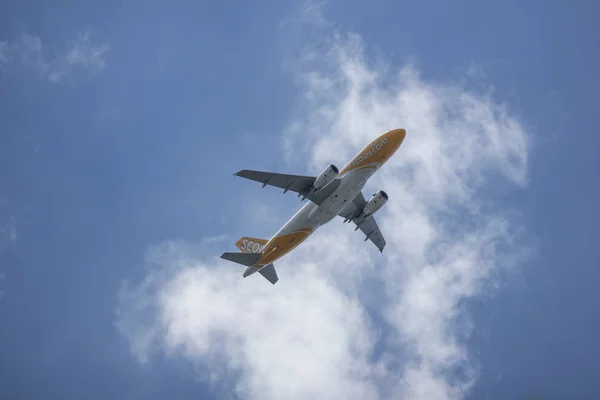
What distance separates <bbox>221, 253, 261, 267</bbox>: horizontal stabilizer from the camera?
218 feet

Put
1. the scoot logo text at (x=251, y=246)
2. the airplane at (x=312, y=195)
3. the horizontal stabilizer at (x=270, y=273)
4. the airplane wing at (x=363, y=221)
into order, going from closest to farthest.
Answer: the airplane at (x=312, y=195)
the scoot logo text at (x=251, y=246)
the horizontal stabilizer at (x=270, y=273)
the airplane wing at (x=363, y=221)

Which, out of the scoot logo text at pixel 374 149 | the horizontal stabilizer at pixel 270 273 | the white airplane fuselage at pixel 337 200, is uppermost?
the scoot logo text at pixel 374 149

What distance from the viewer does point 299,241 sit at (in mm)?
67812

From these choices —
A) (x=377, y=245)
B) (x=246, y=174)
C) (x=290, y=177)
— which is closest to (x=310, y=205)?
(x=290, y=177)

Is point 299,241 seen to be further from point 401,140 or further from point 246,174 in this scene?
point 401,140

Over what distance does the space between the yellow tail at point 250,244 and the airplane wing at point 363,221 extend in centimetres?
1136

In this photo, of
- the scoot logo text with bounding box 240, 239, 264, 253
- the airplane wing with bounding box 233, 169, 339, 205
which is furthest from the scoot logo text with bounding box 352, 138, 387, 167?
the scoot logo text with bounding box 240, 239, 264, 253

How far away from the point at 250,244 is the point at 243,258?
287 centimetres

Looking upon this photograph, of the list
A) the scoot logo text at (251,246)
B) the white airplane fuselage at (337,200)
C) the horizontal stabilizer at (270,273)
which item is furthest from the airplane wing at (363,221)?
the scoot logo text at (251,246)

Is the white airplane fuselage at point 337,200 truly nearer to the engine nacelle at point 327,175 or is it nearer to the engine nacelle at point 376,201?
the engine nacelle at point 327,175

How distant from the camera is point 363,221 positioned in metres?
76.9

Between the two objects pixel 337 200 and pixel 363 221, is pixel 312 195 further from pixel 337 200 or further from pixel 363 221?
pixel 363 221

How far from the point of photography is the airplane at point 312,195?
63.7 meters

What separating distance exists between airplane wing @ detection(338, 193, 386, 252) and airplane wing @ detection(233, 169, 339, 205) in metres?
9.48
